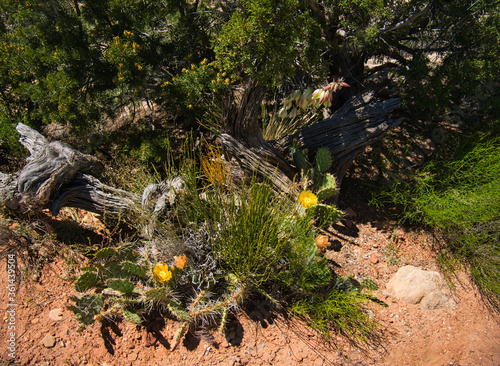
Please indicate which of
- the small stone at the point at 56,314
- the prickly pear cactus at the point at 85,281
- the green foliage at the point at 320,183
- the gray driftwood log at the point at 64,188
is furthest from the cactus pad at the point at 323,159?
the small stone at the point at 56,314

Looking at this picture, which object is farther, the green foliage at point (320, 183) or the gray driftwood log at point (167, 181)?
the green foliage at point (320, 183)

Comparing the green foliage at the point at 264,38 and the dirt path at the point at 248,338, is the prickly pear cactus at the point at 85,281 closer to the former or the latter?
the dirt path at the point at 248,338

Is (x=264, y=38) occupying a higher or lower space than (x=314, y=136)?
higher

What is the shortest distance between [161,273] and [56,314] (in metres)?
0.87

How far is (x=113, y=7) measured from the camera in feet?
8.87

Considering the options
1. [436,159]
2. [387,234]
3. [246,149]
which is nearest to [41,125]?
[246,149]

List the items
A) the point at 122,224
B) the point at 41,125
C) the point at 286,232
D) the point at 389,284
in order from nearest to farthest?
the point at 286,232, the point at 389,284, the point at 122,224, the point at 41,125

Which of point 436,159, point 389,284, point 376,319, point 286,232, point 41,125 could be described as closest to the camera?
point 286,232

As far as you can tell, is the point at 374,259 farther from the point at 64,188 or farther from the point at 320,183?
the point at 64,188

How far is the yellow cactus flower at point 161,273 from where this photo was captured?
205cm

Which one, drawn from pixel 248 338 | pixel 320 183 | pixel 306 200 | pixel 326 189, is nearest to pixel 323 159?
pixel 320 183

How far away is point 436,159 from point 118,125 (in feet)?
11.2

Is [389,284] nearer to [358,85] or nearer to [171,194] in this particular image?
[171,194]

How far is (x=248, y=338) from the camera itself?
2207mm
